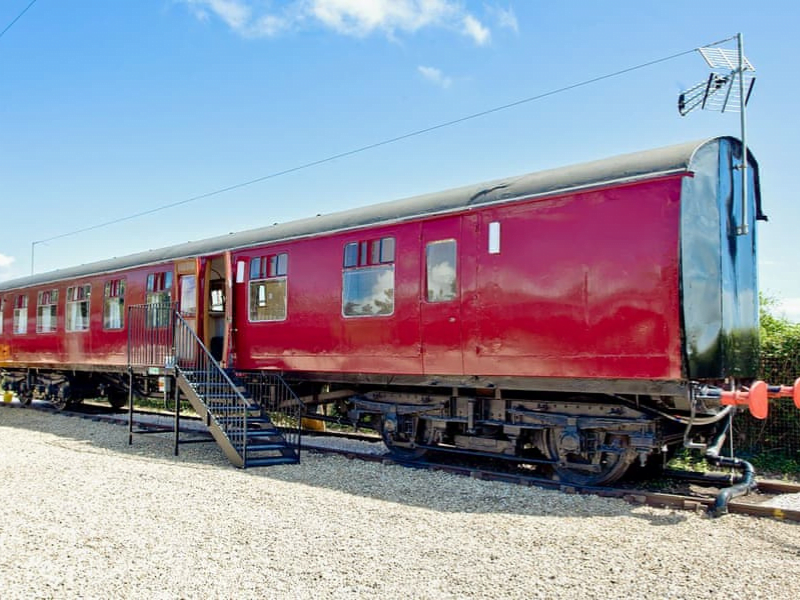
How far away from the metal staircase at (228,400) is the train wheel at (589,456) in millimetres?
3546

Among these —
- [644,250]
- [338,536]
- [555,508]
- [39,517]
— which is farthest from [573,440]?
[39,517]

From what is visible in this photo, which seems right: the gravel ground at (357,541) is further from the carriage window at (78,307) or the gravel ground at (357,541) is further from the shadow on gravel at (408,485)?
the carriage window at (78,307)

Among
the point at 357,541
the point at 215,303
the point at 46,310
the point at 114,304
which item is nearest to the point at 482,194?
the point at 357,541

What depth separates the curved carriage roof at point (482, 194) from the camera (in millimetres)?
7234

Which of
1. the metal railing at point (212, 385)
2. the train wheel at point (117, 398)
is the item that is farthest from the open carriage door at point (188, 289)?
the train wheel at point (117, 398)

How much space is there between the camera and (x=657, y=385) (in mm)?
7168

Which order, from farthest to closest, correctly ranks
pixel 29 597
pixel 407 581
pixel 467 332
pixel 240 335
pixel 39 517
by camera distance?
1. pixel 240 335
2. pixel 467 332
3. pixel 39 517
4. pixel 407 581
5. pixel 29 597

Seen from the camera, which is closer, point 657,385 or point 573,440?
point 657,385

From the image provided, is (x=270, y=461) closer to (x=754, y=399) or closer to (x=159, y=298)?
(x=159, y=298)

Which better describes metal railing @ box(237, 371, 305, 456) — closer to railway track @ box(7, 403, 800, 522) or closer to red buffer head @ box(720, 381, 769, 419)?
railway track @ box(7, 403, 800, 522)

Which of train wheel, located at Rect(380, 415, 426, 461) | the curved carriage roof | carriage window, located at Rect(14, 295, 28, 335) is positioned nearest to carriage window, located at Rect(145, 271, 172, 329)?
the curved carriage roof

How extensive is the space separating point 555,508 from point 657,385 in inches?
62.0

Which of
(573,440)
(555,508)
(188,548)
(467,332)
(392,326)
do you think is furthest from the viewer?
(392,326)

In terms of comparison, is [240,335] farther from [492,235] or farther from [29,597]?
[29,597]
